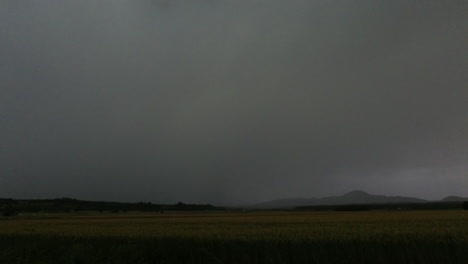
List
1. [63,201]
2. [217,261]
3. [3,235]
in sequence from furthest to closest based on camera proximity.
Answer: [63,201] < [3,235] < [217,261]

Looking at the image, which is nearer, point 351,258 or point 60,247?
point 351,258

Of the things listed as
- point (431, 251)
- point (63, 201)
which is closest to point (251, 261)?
point (431, 251)

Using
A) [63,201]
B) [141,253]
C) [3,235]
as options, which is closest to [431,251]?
[141,253]

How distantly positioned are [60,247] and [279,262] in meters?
12.4

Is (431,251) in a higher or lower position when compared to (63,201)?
lower

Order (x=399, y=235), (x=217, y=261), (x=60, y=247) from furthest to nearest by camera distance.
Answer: (x=60, y=247) → (x=399, y=235) → (x=217, y=261)

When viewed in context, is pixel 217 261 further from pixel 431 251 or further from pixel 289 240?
pixel 431 251

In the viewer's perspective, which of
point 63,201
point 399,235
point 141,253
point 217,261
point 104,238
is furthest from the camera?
point 63,201

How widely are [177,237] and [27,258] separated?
766 centimetres

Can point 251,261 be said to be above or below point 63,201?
below

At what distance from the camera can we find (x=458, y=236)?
56.2ft

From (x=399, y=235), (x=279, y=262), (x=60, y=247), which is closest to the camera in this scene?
(x=279, y=262)

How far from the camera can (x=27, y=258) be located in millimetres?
15406

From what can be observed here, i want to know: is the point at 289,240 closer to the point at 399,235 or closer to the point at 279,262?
the point at 279,262
